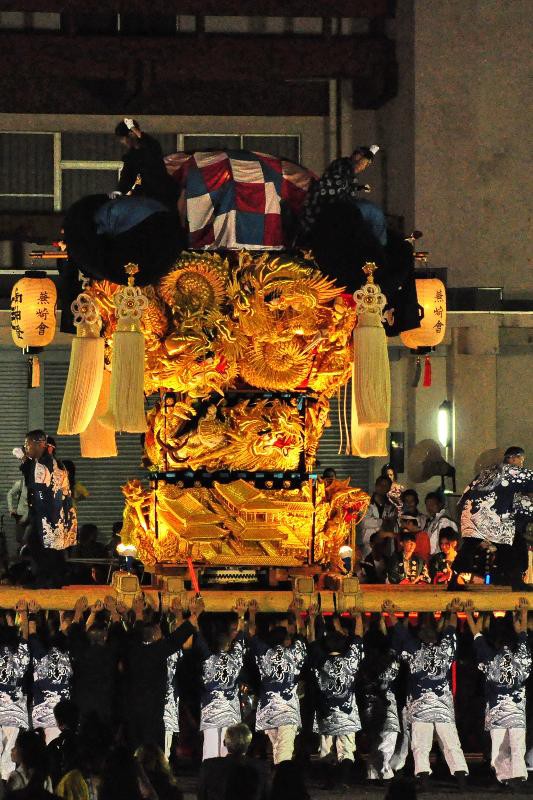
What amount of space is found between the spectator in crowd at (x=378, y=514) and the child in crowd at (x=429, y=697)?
152 inches

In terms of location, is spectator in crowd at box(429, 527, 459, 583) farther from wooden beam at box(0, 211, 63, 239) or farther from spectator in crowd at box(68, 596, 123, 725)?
wooden beam at box(0, 211, 63, 239)

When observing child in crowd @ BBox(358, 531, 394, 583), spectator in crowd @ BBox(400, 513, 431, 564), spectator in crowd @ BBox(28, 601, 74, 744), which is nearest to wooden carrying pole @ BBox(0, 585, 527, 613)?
spectator in crowd @ BBox(28, 601, 74, 744)

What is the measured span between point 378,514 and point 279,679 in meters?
4.59

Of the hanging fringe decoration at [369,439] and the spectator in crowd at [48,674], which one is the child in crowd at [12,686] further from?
the hanging fringe decoration at [369,439]

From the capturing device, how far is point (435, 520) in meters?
16.9

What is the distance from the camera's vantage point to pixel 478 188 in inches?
808

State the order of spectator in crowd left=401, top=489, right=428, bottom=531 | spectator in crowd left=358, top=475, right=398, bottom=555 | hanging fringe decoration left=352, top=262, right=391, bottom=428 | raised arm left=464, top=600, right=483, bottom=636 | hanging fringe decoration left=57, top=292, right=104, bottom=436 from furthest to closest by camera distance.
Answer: spectator in crowd left=358, top=475, right=398, bottom=555 → spectator in crowd left=401, top=489, right=428, bottom=531 → hanging fringe decoration left=57, top=292, right=104, bottom=436 → hanging fringe decoration left=352, top=262, right=391, bottom=428 → raised arm left=464, top=600, right=483, bottom=636

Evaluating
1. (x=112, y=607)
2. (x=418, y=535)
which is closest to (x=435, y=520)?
(x=418, y=535)

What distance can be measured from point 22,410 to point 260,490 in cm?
753

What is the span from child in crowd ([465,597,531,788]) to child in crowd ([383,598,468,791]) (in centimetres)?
22

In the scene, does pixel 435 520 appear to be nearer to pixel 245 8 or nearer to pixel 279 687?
pixel 279 687

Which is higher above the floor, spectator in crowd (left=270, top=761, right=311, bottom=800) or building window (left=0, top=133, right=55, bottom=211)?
building window (left=0, top=133, right=55, bottom=211)

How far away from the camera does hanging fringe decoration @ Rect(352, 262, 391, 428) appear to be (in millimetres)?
13602

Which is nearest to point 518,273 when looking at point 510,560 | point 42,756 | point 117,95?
point 117,95
